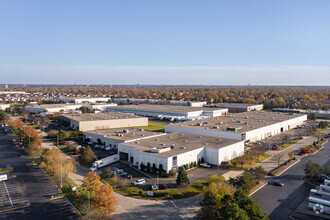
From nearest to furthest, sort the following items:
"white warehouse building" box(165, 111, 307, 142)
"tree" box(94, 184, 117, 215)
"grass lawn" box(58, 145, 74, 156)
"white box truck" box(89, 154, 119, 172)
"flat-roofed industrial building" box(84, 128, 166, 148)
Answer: "tree" box(94, 184, 117, 215) → "white box truck" box(89, 154, 119, 172) → "grass lawn" box(58, 145, 74, 156) → "flat-roofed industrial building" box(84, 128, 166, 148) → "white warehouse building" box(165, 111, 307, 142)

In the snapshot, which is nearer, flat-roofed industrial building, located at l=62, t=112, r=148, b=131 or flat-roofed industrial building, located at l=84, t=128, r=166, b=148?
flat-roofed industrial building, located at l=84, t=128, r=166, b=148

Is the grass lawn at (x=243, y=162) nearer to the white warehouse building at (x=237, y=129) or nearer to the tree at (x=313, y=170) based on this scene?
the tree at (x=313, y=170)

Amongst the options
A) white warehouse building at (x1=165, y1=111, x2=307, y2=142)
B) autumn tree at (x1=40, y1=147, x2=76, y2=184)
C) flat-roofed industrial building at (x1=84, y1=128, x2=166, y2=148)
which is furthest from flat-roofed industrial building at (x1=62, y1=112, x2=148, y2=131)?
autumn tree at (x1=40, y1=147, x2=76, y2=184)

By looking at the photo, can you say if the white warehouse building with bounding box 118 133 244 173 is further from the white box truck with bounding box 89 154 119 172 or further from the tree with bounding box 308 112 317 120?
the tree with bounding box 308 112 317 120

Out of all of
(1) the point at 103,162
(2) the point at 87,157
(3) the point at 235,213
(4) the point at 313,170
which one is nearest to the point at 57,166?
(2) the point at 87,157

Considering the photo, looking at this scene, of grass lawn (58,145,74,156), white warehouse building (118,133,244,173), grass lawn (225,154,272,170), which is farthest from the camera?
grass lawn (58,145,74,156)

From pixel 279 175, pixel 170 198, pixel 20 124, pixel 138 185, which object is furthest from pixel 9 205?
pixel 20 124
